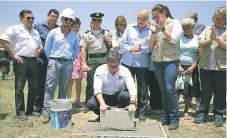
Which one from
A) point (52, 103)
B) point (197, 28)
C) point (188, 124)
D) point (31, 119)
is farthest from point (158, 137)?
point (197, 28)

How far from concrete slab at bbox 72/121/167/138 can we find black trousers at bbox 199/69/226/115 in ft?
4.10

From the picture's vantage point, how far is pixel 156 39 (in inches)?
219

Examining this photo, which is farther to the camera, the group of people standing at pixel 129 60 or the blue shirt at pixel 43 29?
the blue shirt at pixel 43 29

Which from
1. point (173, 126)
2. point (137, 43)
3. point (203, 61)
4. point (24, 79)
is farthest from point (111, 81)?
point (24, 79)

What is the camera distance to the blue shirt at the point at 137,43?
5895 mm

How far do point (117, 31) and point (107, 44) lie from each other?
1.15 ft

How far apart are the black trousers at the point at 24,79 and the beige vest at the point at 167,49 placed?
7.99 ft

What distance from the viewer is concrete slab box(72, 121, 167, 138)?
4.41 m

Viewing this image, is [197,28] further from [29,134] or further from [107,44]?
[29,134]

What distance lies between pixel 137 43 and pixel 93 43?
109 centimetres

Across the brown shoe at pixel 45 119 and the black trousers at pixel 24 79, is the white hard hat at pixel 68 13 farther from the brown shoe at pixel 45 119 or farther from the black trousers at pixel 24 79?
the brown shoe at pixel 45 119

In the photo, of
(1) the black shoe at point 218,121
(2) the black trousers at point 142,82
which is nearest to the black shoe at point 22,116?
(2) the black trousers at point 142,82

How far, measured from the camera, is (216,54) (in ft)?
17.8

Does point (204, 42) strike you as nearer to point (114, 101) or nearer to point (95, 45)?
point (114, 101)
